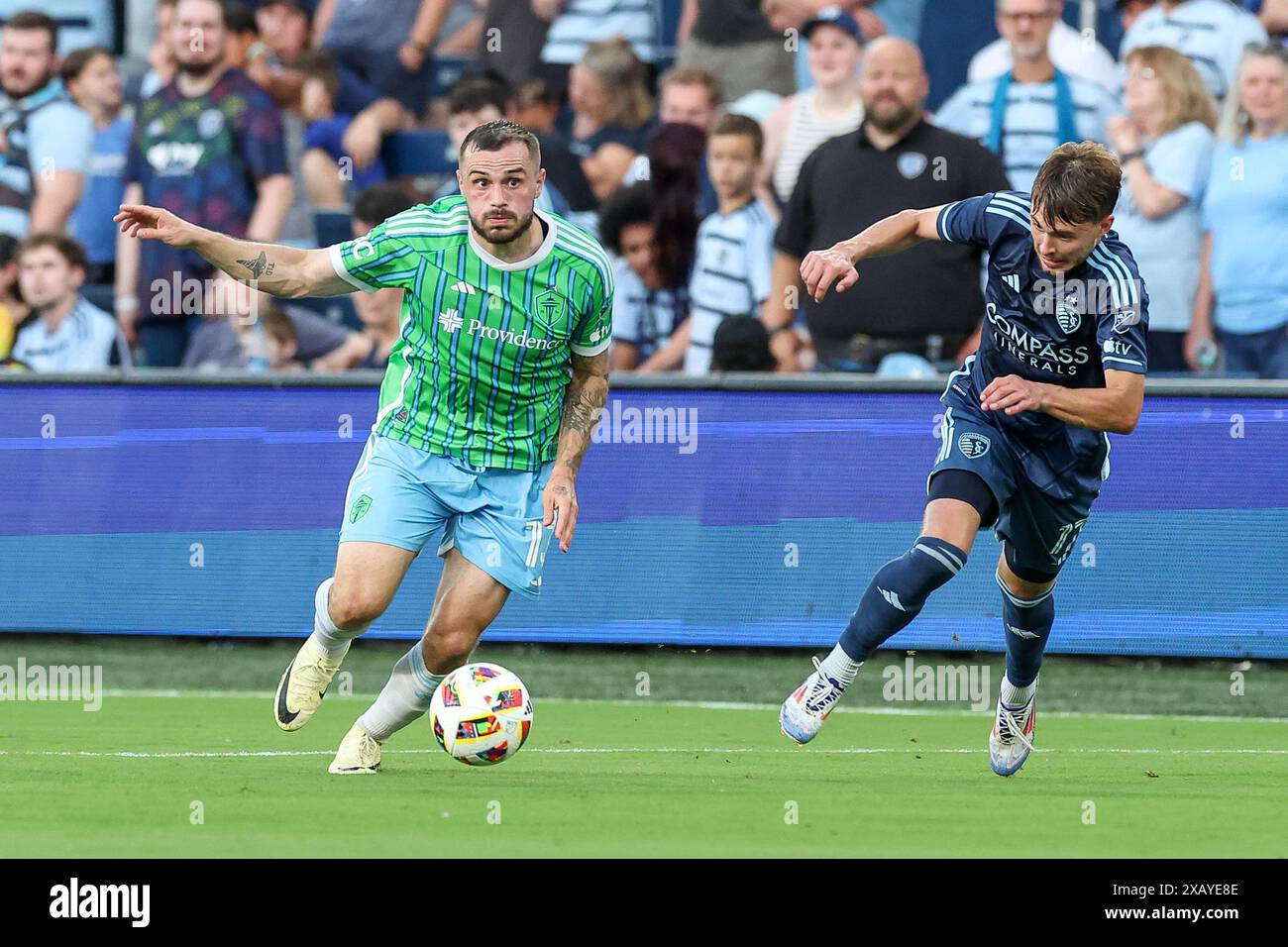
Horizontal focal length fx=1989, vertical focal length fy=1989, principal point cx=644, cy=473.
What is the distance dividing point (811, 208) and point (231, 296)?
3809 mm

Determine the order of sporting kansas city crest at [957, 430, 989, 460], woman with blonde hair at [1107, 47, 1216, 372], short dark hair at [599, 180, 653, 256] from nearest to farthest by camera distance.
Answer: sporting kansas city crest at [957, 430, 989, 460]
woman with blonde hair at [1107, 47, 1216, 372]
short dark hair at [599, 180, 653, 256]

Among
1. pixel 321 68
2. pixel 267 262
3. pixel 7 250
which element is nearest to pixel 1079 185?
pixel 267 262

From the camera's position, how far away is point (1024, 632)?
300 inches

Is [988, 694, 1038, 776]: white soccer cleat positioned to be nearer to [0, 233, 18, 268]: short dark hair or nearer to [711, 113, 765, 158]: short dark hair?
[711, 113, 765, 158]: short dark hair

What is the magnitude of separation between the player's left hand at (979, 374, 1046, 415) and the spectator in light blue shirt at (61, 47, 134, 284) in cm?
824

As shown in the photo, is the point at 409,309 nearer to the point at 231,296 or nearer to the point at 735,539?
the point at 735,539

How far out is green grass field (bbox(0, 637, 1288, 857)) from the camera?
19.1ft

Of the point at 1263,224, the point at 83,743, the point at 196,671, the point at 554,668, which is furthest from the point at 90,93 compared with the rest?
the point at 1263,224

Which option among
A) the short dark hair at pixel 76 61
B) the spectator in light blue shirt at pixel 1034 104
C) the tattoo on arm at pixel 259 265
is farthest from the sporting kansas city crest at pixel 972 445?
the short dark hair at pixel 76 61

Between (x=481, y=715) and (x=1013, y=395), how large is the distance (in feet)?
6.98

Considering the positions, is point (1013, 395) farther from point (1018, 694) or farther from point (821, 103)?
point (821, 103)

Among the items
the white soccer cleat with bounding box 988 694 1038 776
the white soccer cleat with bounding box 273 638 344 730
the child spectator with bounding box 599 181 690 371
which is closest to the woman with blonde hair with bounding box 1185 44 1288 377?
the child spectator with bounding box 599 181 690 371

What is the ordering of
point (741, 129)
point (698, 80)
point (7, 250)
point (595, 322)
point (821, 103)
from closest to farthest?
point (595, 322)
point (741, 129)
point (821, 103)
point (698, 80)
point (7, 250)

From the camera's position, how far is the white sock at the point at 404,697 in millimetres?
7273
